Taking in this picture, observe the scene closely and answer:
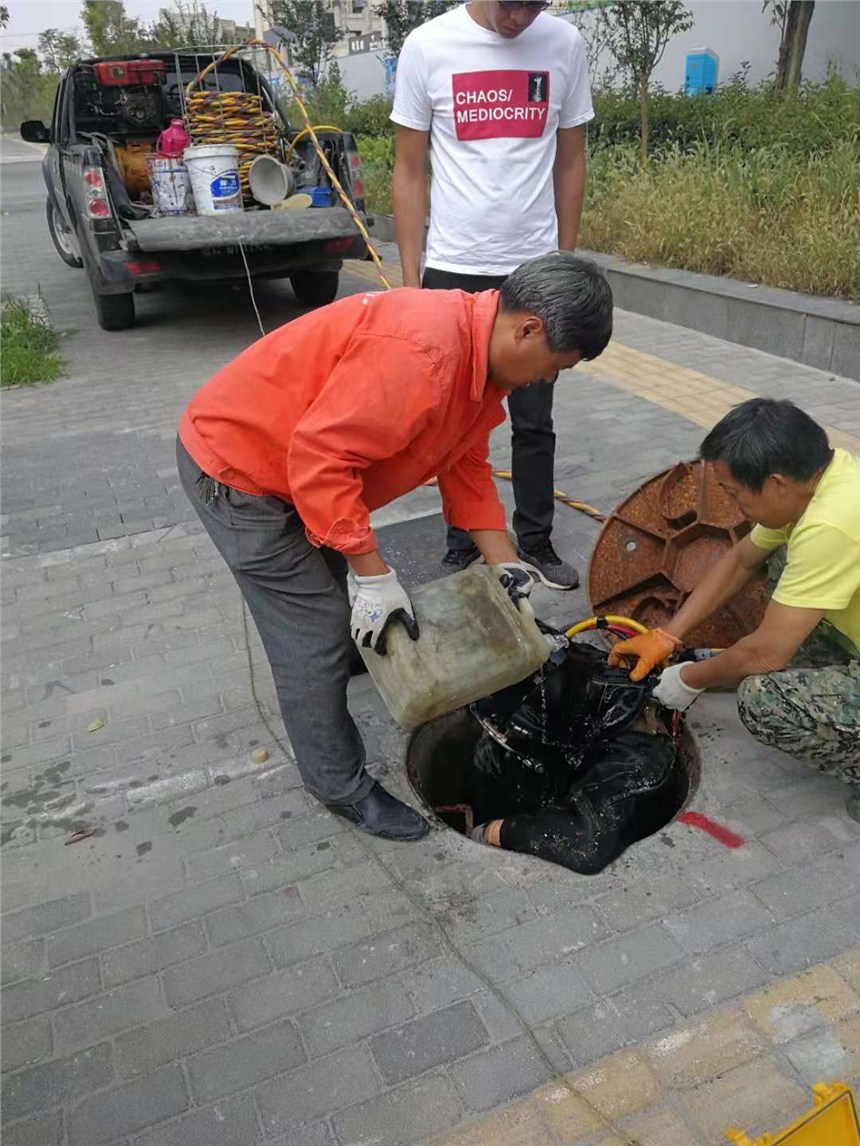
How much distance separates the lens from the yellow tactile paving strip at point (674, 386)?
498cm

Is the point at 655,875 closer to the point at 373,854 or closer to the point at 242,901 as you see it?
the point at 373,854

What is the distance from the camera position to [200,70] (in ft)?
25.3

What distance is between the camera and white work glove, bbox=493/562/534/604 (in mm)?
2236

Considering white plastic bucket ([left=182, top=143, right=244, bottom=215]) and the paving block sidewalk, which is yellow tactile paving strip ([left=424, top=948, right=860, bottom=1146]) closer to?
the paving block sidewalk

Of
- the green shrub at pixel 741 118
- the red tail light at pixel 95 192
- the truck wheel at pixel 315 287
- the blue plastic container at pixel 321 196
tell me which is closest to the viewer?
the red tail light at pixel 95 192

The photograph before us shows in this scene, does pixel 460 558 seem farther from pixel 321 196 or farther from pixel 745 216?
pixel 745 216

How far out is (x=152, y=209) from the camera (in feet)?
21.7

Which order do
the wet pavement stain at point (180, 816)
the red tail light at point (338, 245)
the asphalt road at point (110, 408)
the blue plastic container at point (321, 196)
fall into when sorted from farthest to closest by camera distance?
the blue plastic container at point (321, 196), the red tail light at point (338, 245), the asphalt road at point (110, 408), the wet pavement stain at point (180, 816)

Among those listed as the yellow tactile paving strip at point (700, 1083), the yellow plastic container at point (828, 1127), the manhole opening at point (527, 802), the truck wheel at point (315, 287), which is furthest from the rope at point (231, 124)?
the yellow plastic container at point (828, 1127)

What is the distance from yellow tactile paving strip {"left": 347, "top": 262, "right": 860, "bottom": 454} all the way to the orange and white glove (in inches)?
98.2

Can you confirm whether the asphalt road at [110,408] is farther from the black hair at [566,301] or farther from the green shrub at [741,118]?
the green shrub at [741,118]

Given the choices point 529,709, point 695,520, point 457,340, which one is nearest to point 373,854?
point 529,709

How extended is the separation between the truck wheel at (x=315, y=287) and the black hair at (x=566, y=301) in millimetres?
6201

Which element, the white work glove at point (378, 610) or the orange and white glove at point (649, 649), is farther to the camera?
the orange and white glove at point (649, 649)
